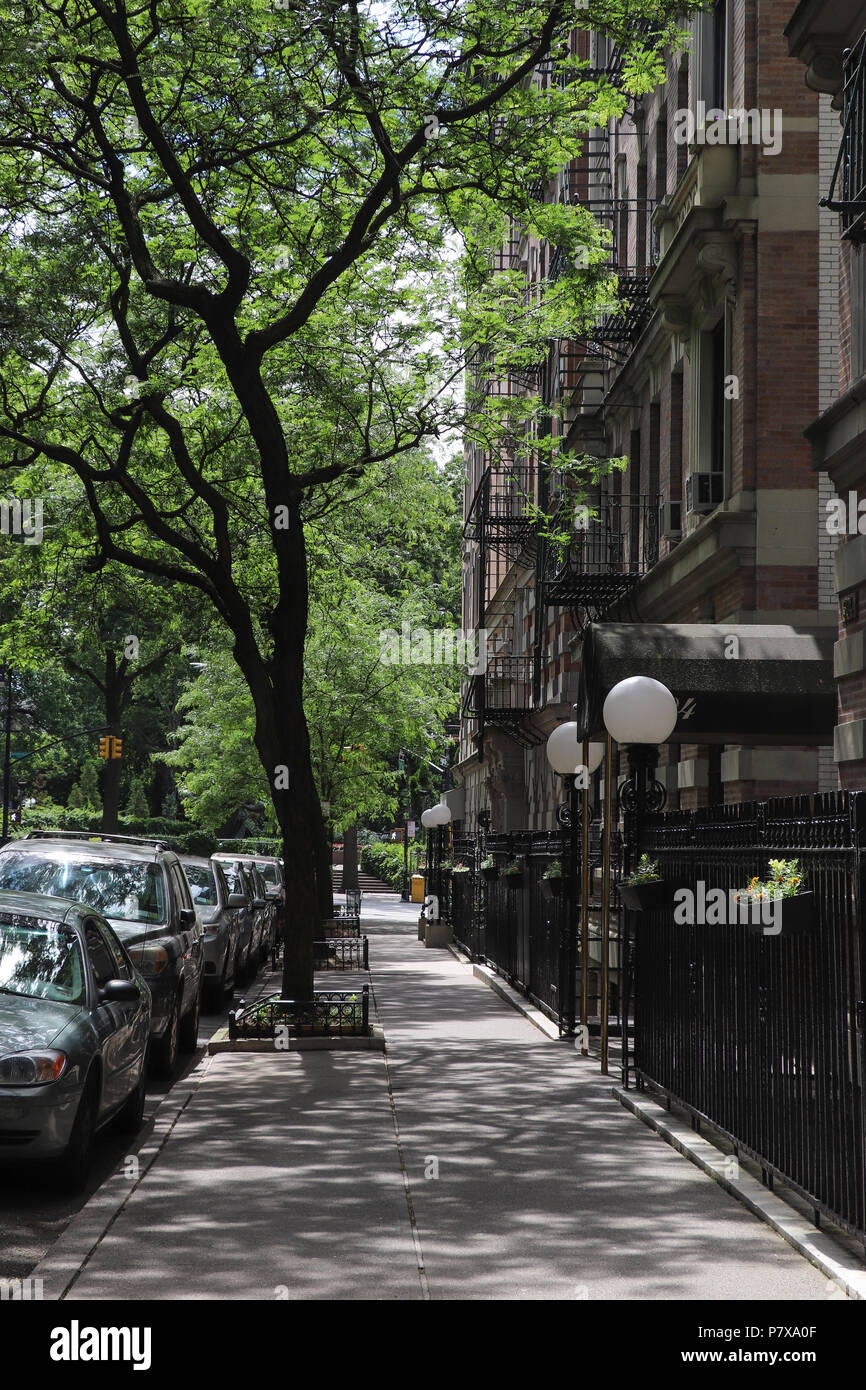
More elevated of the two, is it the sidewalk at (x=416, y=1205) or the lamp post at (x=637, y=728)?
the lamp post at (x=637, y=728)

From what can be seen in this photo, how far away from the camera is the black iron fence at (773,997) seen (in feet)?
20.7

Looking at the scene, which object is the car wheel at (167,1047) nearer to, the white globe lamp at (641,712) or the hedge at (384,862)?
the white globe lamp at (641,712)

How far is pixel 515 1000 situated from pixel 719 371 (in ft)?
26.4

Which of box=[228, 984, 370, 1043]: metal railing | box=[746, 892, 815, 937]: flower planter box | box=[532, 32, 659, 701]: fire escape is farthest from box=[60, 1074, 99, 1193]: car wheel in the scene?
box=[532, 32, 659, 701]: fire escape

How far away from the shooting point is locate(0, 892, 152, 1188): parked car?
7680 mm

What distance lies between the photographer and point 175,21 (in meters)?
14.6

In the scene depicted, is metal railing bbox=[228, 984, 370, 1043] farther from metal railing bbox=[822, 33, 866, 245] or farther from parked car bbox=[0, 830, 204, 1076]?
metal railing bbox=[822, 33, 866, 245]

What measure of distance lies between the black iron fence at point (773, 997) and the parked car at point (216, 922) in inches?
317

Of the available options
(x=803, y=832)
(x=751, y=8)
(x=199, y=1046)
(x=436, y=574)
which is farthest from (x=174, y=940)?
(x=436, y=574)

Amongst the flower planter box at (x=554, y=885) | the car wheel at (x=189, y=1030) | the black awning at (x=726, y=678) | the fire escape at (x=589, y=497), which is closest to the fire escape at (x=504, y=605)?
the fire escape at (x=589, y=497)

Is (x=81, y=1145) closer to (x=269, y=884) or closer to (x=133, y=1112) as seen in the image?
(x=133, y=1112)

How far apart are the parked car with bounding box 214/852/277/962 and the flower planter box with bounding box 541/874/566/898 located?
263 inches

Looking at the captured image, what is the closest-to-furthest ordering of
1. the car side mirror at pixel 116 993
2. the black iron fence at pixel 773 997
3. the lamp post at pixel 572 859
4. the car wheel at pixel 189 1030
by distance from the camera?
the black iron fence at pixel 773 997, the car side mirror at pixel 116 993, the lamp post at pixel 572 859, the car wheel at pixel 189 1030

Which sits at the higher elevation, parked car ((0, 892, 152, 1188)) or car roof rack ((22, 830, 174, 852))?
car roof rack ((22, 830, 174, 852))
